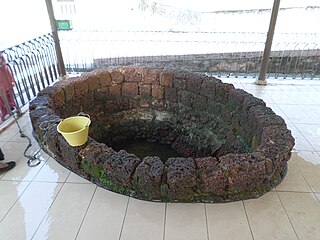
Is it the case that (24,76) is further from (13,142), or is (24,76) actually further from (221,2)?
(221,2)

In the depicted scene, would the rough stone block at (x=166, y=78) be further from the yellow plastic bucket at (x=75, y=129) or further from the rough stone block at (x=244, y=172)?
the rough stone block at (x=244, y=172)

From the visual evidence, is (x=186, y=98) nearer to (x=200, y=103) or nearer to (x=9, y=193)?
(x=200, y=103)

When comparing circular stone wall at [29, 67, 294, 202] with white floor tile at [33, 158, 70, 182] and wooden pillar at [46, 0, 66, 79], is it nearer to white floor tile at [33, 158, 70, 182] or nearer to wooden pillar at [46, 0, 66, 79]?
white floor tile at [33, 158, 70, 182]

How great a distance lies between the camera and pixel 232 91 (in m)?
2.48

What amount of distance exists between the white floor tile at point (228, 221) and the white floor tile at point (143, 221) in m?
0.31

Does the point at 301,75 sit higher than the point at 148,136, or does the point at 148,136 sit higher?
the point at 301,75

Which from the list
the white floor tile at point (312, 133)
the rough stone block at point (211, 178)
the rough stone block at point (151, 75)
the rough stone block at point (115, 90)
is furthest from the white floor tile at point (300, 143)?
the rough stone block at point (115, 90)

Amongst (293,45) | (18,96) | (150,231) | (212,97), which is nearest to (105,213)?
(150,231)

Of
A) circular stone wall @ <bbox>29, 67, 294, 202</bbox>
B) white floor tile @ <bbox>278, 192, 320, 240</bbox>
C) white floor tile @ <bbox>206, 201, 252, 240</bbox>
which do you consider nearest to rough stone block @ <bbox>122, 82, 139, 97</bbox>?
circular stone wall @ <bbox>29, 67, 294, 202</bbox>

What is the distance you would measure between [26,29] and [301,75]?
453 cm

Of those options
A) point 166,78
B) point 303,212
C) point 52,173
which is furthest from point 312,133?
point 52,173

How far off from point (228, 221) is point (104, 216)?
79cm

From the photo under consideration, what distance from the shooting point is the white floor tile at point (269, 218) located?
1476 mm

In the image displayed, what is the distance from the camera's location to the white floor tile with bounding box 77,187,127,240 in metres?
1.47
